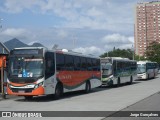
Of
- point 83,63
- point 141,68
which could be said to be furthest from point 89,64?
point 141,68

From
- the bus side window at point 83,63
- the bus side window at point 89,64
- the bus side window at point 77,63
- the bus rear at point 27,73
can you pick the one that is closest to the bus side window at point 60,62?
the bus rear at point 27,73

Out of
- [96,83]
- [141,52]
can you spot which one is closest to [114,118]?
[96,83]

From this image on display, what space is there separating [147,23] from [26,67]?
10872 cm

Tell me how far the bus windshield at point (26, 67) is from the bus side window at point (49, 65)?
472mm

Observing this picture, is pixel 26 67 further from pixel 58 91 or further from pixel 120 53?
pixel 120 53

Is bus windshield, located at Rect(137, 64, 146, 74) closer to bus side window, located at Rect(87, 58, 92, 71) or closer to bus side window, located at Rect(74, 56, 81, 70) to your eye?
bus side window, located at Rect(87, 58, 92, 71)

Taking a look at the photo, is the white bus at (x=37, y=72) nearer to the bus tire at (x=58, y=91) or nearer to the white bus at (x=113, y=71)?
the bus tire at (x=58, y=91)

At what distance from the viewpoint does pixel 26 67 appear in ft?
64.7

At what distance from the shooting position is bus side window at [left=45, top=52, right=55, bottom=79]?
19969mm

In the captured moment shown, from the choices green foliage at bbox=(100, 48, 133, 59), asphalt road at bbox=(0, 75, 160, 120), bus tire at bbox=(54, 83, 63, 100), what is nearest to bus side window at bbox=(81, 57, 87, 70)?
bus tire at bbox=(54, 83, 63, 100)

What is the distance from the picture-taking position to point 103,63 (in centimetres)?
3444

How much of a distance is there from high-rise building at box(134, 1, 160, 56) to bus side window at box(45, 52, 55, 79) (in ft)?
337

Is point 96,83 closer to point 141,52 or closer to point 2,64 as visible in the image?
point 2,64

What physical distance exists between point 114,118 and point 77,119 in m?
1.31
